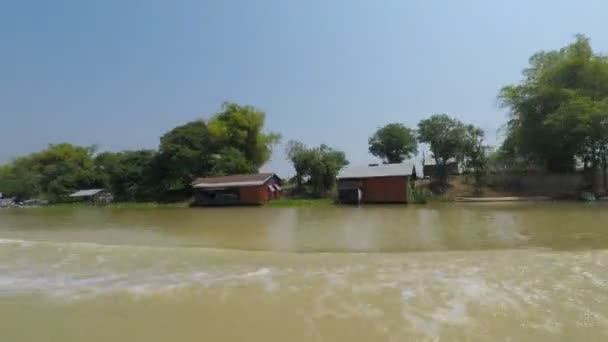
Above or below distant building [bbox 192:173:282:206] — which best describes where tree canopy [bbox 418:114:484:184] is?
above

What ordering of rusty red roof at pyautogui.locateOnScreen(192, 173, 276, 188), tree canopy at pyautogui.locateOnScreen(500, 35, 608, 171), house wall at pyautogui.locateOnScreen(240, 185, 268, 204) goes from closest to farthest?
1. tree canopy at pyautogui.locateOnScreen(500, 35, 608, 171)
2. house wall at pyautogui.locateOnScreen(240, 185, 268, 204)
3. rusty red roof at pyautogui.locateOnScreen(192, 173, 276, 188)

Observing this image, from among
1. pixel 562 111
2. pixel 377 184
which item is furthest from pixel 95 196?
pixel 562 111

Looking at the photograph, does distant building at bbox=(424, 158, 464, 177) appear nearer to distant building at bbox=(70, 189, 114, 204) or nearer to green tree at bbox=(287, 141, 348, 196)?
green tree at bbox=(287, 141, 348, 196)

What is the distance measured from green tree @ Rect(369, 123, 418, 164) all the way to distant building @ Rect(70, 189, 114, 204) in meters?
26.6

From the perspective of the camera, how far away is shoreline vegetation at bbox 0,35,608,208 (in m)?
20.7

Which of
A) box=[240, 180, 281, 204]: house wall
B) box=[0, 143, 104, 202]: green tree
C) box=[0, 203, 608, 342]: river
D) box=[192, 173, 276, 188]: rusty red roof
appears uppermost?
box=[0, 143, 104, 202]: green tree

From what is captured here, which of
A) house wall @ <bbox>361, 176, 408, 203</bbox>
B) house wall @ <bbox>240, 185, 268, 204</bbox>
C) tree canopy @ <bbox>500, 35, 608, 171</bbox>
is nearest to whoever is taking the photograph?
tree canopy @ <bbox>500, 35, 608, 171</bbox>

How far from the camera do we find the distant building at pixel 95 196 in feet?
106

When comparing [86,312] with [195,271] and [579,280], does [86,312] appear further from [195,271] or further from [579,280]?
[579,280]

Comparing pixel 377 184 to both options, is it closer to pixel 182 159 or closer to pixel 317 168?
pixel 317 168

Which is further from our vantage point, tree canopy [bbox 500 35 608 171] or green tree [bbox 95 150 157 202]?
green tree [bbox 95 150 157 202]

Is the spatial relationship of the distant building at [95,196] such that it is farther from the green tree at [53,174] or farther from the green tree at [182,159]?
the green tree at [182,159]

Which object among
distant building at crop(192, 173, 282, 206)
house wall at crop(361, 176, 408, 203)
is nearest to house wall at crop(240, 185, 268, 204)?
distant building at crop(192, 173, 282, 206)

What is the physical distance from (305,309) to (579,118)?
21544 mm
